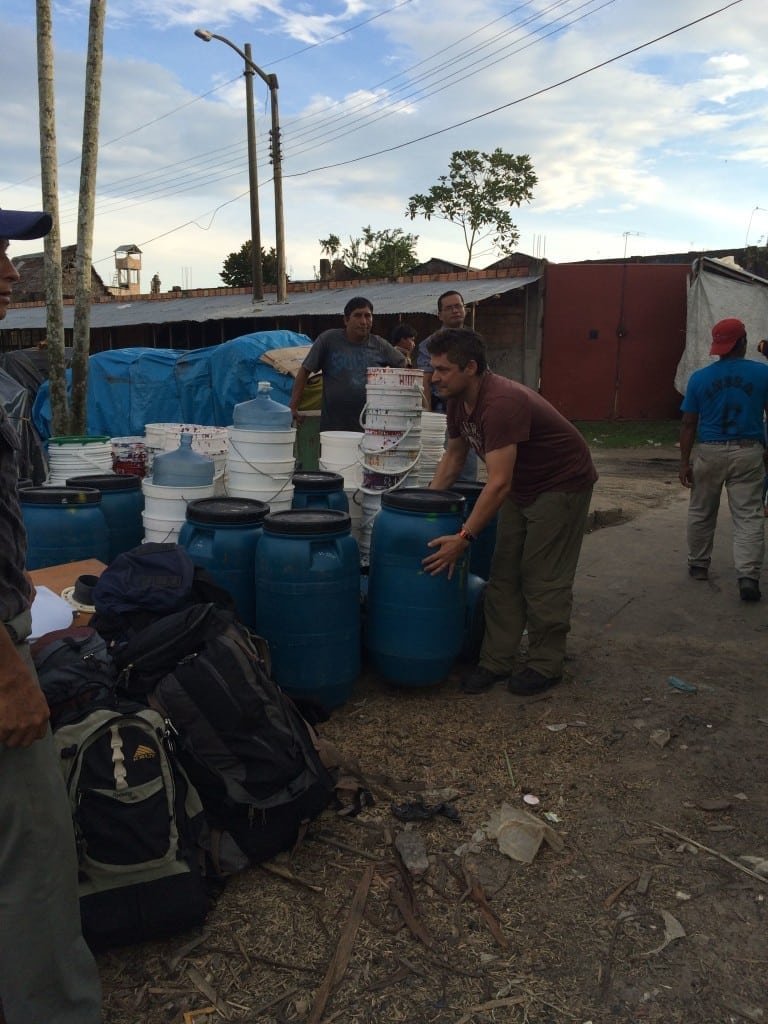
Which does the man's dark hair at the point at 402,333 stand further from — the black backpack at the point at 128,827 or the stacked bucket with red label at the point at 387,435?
the black backpack at the point at 128,827

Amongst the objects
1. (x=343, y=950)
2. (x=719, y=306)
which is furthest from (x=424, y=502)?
(x=719, y=306)

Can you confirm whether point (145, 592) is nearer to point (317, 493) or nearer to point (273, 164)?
point (317, 493)

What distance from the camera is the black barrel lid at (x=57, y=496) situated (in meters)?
4.48

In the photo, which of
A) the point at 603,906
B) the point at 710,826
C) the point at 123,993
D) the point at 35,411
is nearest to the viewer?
the point at 123,993

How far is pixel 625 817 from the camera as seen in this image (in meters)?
3.21

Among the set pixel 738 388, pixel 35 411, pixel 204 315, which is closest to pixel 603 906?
pixel 738 388

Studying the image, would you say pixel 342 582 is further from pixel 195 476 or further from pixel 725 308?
pixel 725 308

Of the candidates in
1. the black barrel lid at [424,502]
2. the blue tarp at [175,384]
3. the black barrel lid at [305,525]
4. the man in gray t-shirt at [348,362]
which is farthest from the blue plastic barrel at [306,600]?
the blue tarp at [175,384]

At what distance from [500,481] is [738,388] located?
2890mm

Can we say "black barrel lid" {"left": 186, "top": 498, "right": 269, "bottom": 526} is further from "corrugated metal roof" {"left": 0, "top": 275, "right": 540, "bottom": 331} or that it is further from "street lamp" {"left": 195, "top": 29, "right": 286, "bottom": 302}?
"street lamp" {"left": 195, "top": 29, "right": 286, "bottom": 302}

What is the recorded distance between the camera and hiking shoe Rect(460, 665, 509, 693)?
14.4 feet

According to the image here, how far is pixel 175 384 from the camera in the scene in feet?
40.4

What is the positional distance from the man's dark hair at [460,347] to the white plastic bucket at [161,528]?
1.75m

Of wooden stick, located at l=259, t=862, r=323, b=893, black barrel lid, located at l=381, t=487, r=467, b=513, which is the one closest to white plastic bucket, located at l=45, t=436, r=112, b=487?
black barrel lid, located at l=381, t=487, r=467, b=513
